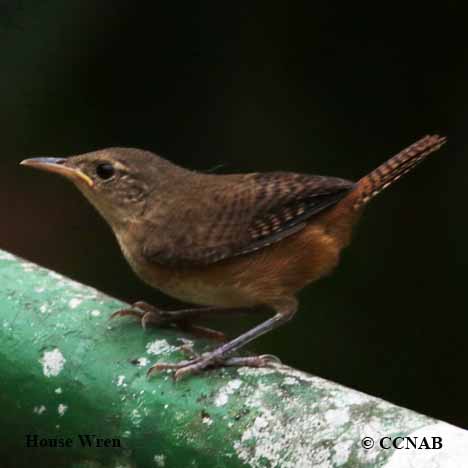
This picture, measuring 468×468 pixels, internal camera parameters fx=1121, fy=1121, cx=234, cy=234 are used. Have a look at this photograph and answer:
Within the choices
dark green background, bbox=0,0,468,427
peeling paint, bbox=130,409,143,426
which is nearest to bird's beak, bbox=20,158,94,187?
peeling paint, bbox=130,409,143,426

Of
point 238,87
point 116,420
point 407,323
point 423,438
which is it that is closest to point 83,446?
point 116,420

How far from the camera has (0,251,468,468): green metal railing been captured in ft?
8.13

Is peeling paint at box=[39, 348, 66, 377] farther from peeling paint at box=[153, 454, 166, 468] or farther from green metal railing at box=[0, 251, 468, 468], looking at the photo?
peeling paint at box=[153, 454, 166, 468]

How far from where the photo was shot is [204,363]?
298 centimetres

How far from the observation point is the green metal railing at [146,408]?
2479 mm

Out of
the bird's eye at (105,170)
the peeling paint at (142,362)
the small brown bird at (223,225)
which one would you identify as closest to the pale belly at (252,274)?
the small brown bird at (223,225)

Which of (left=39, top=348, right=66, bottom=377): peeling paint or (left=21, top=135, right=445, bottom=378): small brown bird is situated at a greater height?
(left=21, top=135, right=445, bottom=378): small brown bird

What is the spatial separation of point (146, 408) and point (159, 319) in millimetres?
537

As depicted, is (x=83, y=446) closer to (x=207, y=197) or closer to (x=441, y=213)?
(x=207, y=197)

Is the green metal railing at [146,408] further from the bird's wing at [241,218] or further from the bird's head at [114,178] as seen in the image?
the bird's head at [114,178]

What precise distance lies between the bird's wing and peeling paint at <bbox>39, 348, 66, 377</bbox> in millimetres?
528

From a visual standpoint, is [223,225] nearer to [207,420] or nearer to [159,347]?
[159,347]

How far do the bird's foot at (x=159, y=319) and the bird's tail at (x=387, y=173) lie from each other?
66cm

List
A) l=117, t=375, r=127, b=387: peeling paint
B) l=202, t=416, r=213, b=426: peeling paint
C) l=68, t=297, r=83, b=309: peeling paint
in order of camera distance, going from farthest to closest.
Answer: l=68, t=297, r=83, b=309: peeling paint
l=117, t=375, r=127, b=387: peeling paint
l=202, t=416, r=213, b=426: peeling paint
